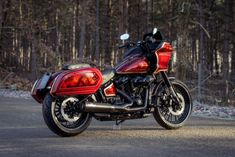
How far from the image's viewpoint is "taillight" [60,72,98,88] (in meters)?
6.96

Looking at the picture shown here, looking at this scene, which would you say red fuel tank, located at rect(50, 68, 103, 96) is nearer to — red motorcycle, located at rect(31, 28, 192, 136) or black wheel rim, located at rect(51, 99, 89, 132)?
red motorcycle, located at rect(31, 28, 192, 136)

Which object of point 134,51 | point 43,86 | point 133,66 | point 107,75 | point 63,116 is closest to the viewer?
point 63,116

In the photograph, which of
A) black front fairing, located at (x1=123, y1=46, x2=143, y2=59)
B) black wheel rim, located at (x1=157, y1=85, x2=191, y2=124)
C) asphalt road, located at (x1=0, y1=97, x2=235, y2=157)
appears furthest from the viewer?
black wheel rim, located at (x1=157, y1=85, x2=191, y2=124)

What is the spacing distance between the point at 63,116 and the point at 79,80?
0.54 m

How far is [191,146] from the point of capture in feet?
21.0

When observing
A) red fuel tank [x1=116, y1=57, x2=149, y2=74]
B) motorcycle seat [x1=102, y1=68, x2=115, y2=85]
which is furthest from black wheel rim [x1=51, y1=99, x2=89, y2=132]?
red fuel tank [x1=116, y1=57, x2=149, y2=74]

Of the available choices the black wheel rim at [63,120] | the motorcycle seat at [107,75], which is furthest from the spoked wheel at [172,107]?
the black wheel rim at [63,120]

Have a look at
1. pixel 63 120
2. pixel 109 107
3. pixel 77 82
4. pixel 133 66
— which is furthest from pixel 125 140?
pixel 133 66

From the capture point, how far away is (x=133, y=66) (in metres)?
7.54

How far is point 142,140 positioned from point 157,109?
3.37 feet

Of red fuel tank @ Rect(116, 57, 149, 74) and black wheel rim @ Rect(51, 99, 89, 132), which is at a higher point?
red fuel tank @ Rect(116, 57, 149, 74)

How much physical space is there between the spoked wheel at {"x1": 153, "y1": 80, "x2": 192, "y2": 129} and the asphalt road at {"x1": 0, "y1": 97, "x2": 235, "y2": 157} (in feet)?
0.56

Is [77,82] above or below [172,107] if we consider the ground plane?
above

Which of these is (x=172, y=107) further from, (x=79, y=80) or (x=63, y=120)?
(x=63, y=120)
